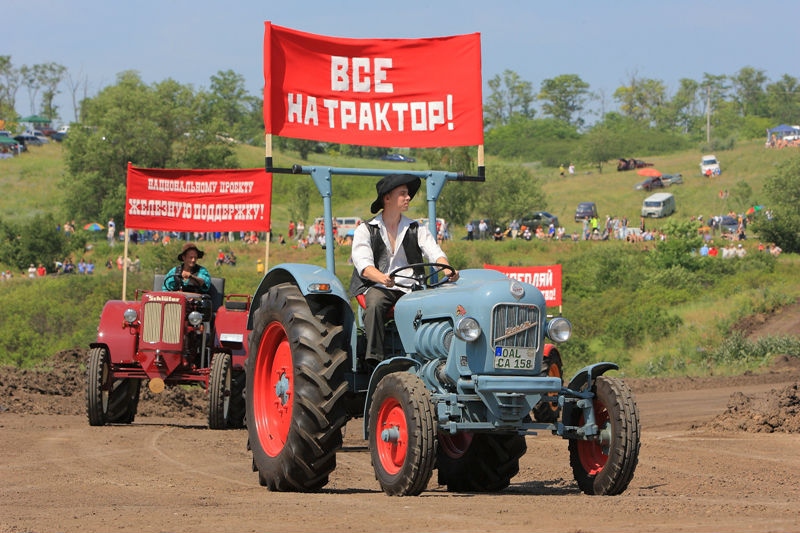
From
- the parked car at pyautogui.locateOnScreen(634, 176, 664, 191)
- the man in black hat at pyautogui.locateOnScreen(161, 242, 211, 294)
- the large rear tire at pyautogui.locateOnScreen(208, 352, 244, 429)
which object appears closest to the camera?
the large rear tire at pyautogui.locateOnScreen(208, 352, 244, 429)

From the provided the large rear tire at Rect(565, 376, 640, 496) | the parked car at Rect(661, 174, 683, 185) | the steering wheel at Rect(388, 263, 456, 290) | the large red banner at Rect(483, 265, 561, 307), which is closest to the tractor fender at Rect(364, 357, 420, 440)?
the steering wheel at Rect(388, 263, 456, 290)

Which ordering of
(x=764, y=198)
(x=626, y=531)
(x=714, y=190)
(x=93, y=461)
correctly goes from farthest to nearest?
(x=714, y=190), (x=764, y=198), (x=93, y=461), (x=626, y=531)

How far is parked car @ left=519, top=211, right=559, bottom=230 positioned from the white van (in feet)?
26.4

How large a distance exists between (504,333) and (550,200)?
79.4 m

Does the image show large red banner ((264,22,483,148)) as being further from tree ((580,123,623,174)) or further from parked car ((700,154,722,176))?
tree ((580,123,623,174))

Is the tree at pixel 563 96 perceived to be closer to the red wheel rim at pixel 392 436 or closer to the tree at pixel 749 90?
the tree at pixel 749 90

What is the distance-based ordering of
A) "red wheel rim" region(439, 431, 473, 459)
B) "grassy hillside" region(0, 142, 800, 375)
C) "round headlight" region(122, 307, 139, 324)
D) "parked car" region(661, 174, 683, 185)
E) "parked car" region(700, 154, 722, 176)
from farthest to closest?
"parked car" region(700, 154, 722, 176) < "parked car" region(661, 174, 683, 185) < "grassy hillside" region(0, 142, 800, 375) < "round headlight" region(122, 307, 139, 324) < "red wheel rim" region(439, 431, 473, 459)

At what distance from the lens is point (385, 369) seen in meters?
7.93

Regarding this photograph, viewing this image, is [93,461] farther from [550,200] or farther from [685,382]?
[550,200]

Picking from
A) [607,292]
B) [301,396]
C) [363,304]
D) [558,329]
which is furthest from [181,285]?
[607,292]

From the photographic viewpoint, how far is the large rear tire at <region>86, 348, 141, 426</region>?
14.8 m

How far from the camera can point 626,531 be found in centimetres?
543

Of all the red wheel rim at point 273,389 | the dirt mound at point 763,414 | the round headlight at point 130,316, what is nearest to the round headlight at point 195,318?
the round headlight at point 130,316

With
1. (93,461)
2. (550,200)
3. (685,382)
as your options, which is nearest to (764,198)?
(550,200)
